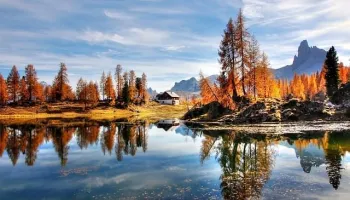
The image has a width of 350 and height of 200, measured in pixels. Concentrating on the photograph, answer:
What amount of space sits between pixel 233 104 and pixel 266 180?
52.7 metres

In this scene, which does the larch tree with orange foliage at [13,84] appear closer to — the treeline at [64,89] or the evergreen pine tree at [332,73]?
the treeline at [64,89]

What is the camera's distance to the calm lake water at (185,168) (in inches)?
787

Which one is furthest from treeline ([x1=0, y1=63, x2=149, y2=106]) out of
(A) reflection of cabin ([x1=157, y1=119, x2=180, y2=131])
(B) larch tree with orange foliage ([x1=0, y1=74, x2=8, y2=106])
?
(A) reflection of cabin ([x1=157, y1=119, x2=180, y2=131])

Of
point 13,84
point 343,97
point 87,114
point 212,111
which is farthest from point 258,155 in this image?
point 13,84

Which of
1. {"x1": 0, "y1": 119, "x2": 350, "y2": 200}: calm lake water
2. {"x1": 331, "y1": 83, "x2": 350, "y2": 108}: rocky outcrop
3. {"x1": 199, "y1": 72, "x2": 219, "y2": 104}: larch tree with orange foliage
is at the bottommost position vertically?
{"x1": 0, "y1": 119, "x2": 350, "y2": 200}: calm lake water

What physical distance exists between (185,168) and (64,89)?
13657cm

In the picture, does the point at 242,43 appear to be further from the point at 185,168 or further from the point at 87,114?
the point at 87,114

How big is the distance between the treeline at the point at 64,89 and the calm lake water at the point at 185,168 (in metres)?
107

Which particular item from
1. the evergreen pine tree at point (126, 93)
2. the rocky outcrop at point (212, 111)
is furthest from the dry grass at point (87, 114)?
the rocky outcrop at point (212, 111)

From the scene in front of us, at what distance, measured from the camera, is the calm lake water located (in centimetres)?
2000

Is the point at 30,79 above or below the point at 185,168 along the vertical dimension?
above

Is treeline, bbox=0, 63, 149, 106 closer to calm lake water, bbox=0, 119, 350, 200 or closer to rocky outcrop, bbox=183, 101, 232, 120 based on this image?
rocky outcrop, bbox=183, 101, 232, 120

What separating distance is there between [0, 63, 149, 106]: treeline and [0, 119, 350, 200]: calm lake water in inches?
4194

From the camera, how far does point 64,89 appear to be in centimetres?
15200
